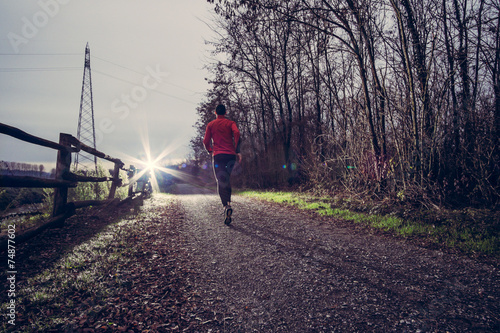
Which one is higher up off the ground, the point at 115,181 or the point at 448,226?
the point at 115,181

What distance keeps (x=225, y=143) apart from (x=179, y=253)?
2677 millimetres

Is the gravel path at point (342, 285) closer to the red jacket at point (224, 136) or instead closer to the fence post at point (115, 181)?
the red jacket at point (224, 136)

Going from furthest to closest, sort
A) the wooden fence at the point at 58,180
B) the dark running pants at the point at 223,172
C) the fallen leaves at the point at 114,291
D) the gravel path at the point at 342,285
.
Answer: the dark running pants at the point at 223,172 → the wooden fence at the point at 58,180 → the fallen leaves at the point at 114,291 → the gravel path at the point at 342,285

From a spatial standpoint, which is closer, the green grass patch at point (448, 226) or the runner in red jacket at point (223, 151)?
the green grass patch at point (448, 226)

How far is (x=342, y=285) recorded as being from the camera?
251cm

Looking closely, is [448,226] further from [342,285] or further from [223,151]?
[223,151]

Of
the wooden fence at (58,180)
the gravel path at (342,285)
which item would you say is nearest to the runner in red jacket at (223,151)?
the gravel path at (342,285)

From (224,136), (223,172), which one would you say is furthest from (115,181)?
(224,136)

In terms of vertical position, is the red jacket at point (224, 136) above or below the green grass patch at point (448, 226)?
above

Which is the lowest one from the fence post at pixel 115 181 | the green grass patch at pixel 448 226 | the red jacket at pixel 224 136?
the green grass patch at pixel 448 226

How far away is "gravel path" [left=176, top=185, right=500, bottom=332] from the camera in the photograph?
1936 millimetres

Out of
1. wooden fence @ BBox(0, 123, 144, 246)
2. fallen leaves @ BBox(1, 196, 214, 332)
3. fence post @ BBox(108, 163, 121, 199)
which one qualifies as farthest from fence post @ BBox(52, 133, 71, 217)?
fence post @ BBox(108, 163, 121, 199)

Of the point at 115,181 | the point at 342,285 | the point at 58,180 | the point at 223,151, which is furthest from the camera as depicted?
the point at 115,181

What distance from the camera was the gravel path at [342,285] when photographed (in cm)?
194
